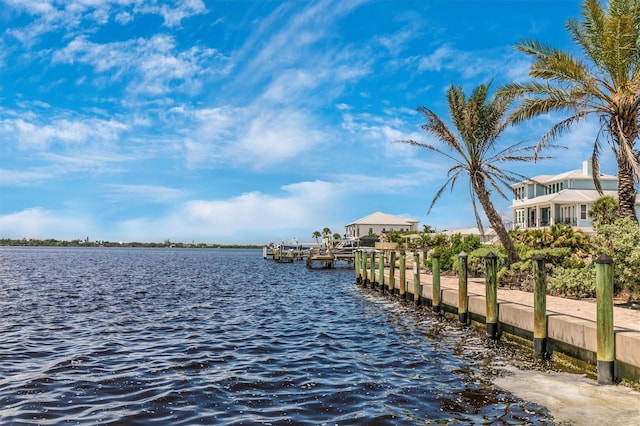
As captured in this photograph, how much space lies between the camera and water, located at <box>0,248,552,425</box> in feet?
24.1

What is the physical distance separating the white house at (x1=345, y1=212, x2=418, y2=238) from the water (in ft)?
193

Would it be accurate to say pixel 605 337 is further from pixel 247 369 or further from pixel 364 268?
pixel 364 268

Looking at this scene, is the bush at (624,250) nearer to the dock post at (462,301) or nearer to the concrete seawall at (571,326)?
the concrete seawall at (571,326)

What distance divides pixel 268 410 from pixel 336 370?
8.77ft

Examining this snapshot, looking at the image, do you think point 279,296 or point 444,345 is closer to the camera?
point 444,345

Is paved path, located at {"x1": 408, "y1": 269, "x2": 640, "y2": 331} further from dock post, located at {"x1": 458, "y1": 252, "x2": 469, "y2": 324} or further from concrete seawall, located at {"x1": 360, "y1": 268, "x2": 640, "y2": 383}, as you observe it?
dock post, located at {"x1": 458, "y1": 252, "x2": 469, "y2": 324}

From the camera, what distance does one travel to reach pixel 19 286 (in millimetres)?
30047

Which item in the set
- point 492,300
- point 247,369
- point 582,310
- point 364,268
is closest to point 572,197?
point 364,268

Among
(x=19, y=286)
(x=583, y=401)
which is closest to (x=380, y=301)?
(x=583, y=401)

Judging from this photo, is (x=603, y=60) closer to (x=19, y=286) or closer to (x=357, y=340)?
(x=357, y=340)

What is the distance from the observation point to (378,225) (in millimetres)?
77875

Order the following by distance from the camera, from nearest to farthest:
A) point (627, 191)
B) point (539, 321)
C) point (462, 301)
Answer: point (539, 321)
point (462, 301)
point (627, 191)

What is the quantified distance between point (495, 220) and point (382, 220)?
58.2 metres

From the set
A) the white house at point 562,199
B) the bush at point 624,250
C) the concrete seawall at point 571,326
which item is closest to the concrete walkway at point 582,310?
the concrete seawall at point 571,326
